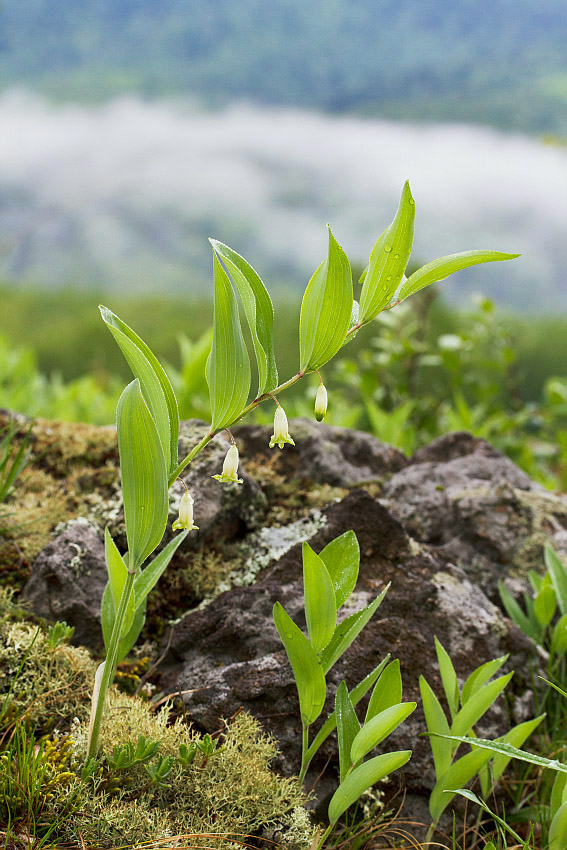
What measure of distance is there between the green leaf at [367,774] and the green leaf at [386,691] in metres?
0.12

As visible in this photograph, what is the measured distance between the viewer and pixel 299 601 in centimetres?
169

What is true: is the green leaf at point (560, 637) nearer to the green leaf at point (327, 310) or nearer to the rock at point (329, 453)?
the rock at point (329, 453)

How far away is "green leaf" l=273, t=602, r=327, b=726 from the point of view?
1.29m

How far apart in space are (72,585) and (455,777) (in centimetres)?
109

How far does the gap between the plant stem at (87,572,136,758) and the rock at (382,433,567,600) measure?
45.9 inches

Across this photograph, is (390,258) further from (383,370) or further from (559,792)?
(383,370)

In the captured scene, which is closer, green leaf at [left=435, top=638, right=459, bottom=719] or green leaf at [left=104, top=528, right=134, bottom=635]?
green leaf at [left=104, top=528, right=134, bottom=635]

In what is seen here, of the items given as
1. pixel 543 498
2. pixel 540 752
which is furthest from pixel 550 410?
pixel 540 752

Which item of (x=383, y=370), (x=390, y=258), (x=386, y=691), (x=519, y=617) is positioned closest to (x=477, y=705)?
(x=386, y=691)

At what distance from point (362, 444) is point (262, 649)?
3.93ft

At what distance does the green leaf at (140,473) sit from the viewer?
1087mm

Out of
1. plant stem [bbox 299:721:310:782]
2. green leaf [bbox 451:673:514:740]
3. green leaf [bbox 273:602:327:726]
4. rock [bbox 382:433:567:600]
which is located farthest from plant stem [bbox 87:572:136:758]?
rock [bbox 382:433:567:600]

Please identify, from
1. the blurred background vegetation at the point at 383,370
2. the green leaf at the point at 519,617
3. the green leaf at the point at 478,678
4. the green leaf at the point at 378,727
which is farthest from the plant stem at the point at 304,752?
the blurred background vegetation at the point at 383,370

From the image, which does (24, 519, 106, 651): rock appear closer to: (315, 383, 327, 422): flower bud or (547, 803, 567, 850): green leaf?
(315, 383, 327, 422): flower bud
